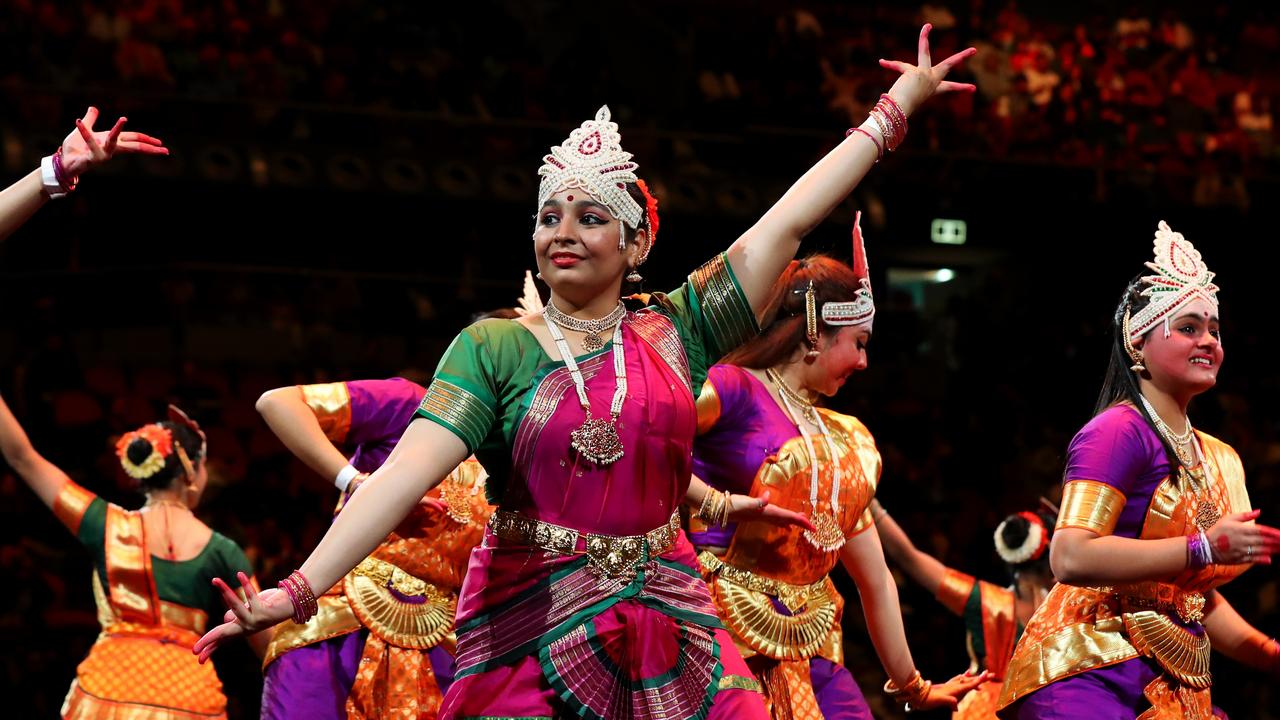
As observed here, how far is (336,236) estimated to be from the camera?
991cm

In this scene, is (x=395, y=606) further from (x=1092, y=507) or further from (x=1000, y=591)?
(x=1000, y=591)

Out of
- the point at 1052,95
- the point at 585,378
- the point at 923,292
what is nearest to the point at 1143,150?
the point at 1052,95

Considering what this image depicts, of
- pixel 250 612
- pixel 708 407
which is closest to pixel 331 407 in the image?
pixel 708 407

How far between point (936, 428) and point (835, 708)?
621 centimetres

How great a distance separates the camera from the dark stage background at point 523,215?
8.51m

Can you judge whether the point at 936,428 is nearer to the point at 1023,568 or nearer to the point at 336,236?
the point at 336,236

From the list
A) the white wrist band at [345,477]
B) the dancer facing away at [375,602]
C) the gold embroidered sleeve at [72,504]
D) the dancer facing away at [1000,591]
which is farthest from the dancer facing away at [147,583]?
the dancer facing away at [1000,591]

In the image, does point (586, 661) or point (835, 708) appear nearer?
point (586, 661)

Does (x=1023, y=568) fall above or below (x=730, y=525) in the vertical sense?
below

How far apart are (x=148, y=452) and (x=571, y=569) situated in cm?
281

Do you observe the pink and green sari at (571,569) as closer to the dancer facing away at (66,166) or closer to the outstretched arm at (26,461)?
the dancer facing away at (66,166)

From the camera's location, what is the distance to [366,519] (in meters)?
2.43

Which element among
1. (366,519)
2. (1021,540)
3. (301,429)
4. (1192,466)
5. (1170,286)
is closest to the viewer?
(366,519)

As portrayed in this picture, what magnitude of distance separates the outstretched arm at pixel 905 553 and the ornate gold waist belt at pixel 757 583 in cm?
91
